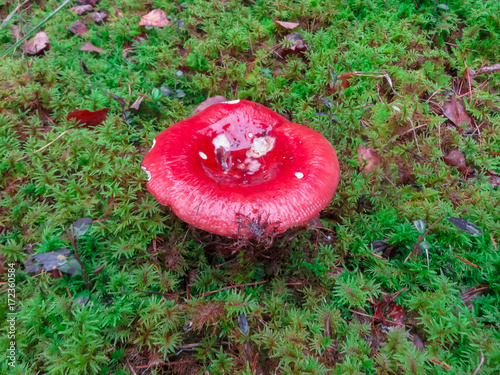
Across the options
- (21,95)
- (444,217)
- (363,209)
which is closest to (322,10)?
(363,209)

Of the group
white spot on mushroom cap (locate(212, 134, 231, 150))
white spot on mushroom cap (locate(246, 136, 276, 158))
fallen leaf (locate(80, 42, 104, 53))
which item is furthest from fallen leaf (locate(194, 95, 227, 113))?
fallen leaf (locate(80, 42, 104, 53))

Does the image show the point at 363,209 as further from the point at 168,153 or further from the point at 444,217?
the point at 168,153

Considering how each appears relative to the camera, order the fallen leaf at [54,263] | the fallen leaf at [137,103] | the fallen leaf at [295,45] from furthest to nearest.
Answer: the fallen leaf at [295,45]
the fallen leaf at [137,103]
the fallen leaf at [54,263]

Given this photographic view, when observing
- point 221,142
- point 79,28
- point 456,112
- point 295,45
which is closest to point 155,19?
point 79,28

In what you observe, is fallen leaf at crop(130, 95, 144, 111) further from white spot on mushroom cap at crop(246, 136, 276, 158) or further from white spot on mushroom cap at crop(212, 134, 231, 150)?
white spot on mushroom cap at crop(246, 136, 276, 158)

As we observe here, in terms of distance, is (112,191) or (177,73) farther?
(177,73)

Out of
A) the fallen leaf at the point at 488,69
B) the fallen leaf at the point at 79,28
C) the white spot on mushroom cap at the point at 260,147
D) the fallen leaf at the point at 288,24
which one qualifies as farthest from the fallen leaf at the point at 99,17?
the fallen leaf at the point at 488,69

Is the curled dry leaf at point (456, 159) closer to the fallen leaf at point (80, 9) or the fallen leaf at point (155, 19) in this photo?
the fallen leaf at point (155, 19)
